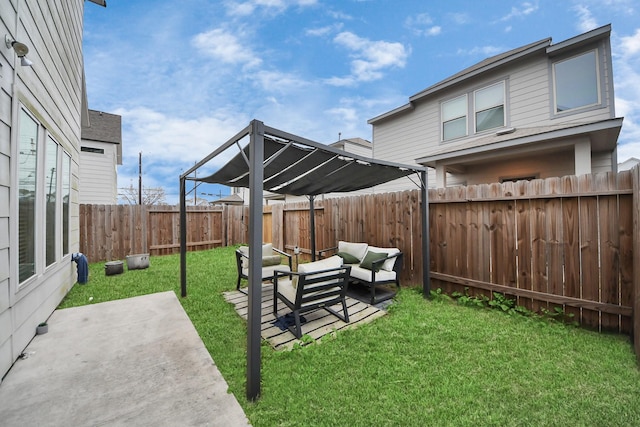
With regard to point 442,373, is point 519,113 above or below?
above

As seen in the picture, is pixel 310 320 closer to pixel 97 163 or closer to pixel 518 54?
pixel 518 54

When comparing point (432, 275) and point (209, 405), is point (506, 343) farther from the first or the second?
point (209, 405)

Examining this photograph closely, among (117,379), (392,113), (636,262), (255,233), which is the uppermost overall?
(392,113)

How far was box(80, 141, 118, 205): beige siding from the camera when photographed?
1166 centimetres

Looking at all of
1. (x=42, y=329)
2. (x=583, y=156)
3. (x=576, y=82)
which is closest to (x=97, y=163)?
(x=42, y=329)

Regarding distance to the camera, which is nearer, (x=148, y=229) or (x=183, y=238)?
(x=183, y=238)

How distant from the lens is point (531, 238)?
3613 millimetres

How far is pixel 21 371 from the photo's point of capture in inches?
99.2

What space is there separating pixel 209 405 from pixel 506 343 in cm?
308

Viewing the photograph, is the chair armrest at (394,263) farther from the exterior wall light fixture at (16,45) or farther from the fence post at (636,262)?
the exterior wall light fixture at (16,45)

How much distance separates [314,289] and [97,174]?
1352cm

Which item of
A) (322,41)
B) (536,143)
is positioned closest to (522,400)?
(536,143)

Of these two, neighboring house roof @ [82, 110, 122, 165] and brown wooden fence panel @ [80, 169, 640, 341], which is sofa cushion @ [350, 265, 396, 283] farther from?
neighboring house roof @ [82, 110, 122, 165]

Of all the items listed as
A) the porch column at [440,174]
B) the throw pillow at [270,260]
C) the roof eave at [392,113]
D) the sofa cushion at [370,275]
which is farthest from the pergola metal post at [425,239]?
the roof eave at [392,113]
